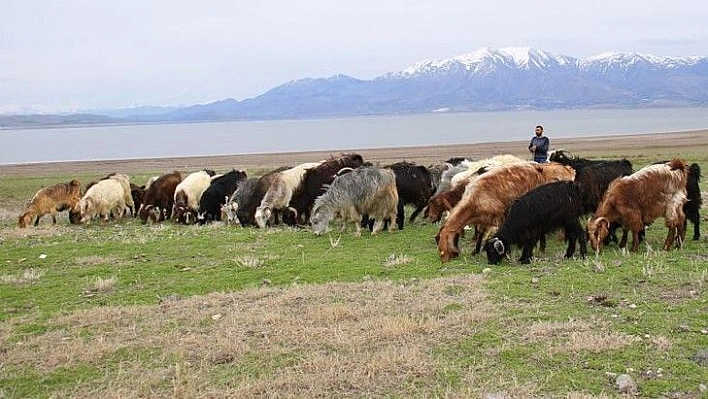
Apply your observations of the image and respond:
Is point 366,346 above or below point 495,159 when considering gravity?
below

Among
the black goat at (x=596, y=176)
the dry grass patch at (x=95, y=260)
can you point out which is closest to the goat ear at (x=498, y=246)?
the black goat at (x=596, y=176)

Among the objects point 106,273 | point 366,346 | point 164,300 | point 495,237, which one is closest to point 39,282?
point 106,273

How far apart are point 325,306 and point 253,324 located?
1042 millimetres

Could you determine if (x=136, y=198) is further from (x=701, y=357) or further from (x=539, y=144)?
(x=701, y=357)

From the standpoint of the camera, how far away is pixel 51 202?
20688 mm

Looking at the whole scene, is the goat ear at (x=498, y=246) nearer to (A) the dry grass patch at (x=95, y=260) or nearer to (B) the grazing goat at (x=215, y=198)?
(A) the dry grass patch at (x=95, y=260)

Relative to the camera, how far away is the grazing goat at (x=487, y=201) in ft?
38.5

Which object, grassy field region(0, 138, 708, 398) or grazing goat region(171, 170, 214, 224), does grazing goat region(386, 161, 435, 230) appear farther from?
grazing goat region(171, 170, 214, 224)

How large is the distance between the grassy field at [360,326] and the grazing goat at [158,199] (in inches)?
324

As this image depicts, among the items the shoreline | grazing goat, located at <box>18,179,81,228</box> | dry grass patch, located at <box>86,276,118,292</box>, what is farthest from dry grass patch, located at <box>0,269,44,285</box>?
the shoreline

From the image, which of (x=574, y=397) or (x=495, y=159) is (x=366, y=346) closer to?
(x=574, y=397)

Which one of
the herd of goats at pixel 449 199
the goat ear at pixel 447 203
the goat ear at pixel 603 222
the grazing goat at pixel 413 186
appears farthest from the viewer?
Answer: the grazing goat at pixel 413 186

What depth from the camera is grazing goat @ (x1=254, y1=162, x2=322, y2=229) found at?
17.6 metres

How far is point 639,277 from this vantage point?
906cm
